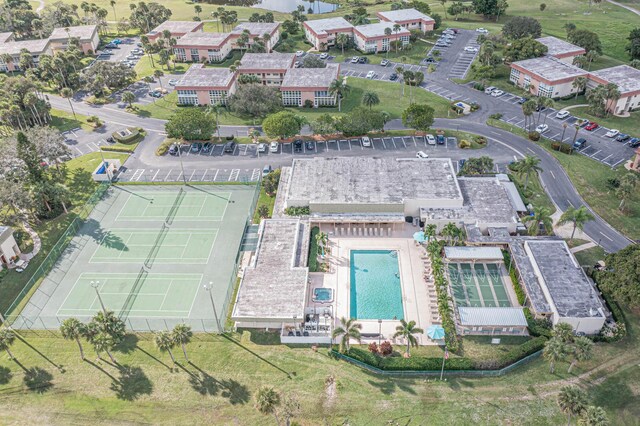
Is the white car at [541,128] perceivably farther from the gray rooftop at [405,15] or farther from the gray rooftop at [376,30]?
the gray rooftop at [405,15]

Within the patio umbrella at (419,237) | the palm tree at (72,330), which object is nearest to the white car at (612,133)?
the patio umbrella at (419,237)

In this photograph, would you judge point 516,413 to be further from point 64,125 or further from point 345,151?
point 64,125

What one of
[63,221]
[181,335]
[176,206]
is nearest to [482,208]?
[181,335]

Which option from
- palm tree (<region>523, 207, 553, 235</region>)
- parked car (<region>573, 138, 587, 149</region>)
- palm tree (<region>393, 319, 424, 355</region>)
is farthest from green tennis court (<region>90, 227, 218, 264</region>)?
parked car (<region>573, 138, 587, 149</region>)

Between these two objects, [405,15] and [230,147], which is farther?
[405,15]

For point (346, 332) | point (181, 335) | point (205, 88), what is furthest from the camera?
point (205, 88)

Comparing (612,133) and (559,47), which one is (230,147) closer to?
(612,133)

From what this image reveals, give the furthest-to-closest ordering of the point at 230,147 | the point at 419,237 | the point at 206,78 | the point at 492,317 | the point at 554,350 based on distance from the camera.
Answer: the point at 206,78, the point at 230,147, the point at 419,237, the point at 492,317, the point at 554,350
